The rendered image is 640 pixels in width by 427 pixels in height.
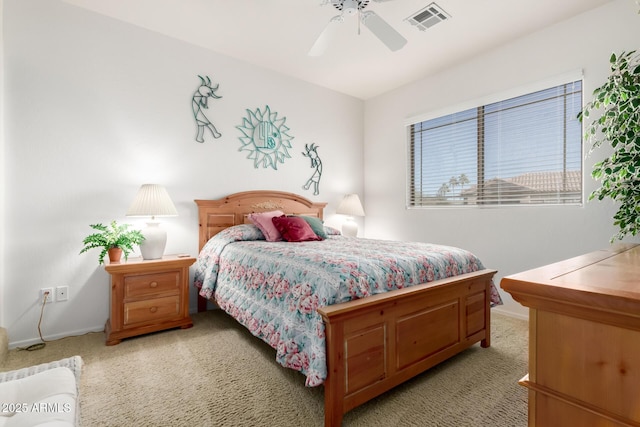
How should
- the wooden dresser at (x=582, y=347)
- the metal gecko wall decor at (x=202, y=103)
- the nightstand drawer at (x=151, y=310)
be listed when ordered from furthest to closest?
the metal gecko wall decor at (x=202, y=103) → the nightstand drawer at (x=151, y=310) → the wooden dresser at (x=582, y=347)

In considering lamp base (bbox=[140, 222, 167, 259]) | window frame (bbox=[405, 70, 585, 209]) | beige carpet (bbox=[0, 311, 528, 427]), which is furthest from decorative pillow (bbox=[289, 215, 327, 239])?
window frame (bbox=[405, 70, 585, 209])

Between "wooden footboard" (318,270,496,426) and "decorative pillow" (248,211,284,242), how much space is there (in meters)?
1.52

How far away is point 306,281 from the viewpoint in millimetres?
1694

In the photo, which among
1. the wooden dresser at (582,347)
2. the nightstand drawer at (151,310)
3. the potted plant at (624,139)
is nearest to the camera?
→ the wooden dresser at (582,347)

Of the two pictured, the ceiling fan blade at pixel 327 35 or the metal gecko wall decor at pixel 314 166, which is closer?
the ceiling fan blade at pixel 327 35

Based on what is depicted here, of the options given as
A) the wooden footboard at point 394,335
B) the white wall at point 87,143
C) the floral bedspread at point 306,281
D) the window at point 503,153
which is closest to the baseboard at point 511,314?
the floral bedspread at point 306,281

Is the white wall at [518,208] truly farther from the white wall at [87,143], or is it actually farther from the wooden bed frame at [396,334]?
the white wall at [87,143]

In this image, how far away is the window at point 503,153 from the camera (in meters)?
2.71

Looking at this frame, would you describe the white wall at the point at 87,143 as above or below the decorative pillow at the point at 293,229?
above

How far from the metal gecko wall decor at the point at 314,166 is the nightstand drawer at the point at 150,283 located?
195 cm

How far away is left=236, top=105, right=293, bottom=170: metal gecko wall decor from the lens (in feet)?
11.4

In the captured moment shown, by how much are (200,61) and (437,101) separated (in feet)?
8.88

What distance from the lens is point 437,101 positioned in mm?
3664

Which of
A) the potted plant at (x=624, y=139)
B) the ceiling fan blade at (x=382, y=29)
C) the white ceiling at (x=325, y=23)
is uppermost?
the white ceiling at (x=325, y=23)
